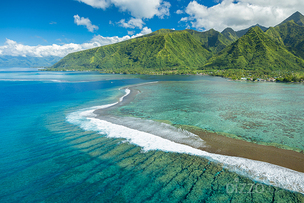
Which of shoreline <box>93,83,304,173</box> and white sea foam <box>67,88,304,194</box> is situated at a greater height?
white sea foam <box>67,88,304,194</box>

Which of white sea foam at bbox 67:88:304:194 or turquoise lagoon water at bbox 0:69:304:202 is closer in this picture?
turquoise lagoon water at bbox 0:69:304:202

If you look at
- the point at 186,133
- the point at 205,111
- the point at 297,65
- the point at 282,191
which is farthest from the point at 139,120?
the point at 297,65

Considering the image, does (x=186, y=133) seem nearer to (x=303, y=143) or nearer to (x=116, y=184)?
(x=116, y=184)

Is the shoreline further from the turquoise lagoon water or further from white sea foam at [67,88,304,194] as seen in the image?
the turquoise lagoon water

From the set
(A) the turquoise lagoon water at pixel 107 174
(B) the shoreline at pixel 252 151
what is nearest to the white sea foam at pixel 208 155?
(A) the turquoise lagoon water at pixel 107 174

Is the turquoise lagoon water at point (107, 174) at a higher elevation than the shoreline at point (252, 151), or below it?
higher

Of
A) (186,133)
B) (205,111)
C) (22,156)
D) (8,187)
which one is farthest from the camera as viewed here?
(205,111)

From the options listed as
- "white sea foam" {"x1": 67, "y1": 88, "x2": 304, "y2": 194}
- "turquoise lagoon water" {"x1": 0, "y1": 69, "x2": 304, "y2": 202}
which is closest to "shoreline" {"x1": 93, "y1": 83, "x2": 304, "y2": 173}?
"white sea foam" {"x1": 67, "y1": 88, "x2": 304, "y2": 194}

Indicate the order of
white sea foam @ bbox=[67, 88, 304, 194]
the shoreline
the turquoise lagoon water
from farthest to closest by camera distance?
the shoreline
white sea foam @ bbox=[67, 88, 304, 194]
the turquoise lagoon water

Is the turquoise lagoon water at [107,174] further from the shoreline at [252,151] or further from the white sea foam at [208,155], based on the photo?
the shoreline at [252,151]
